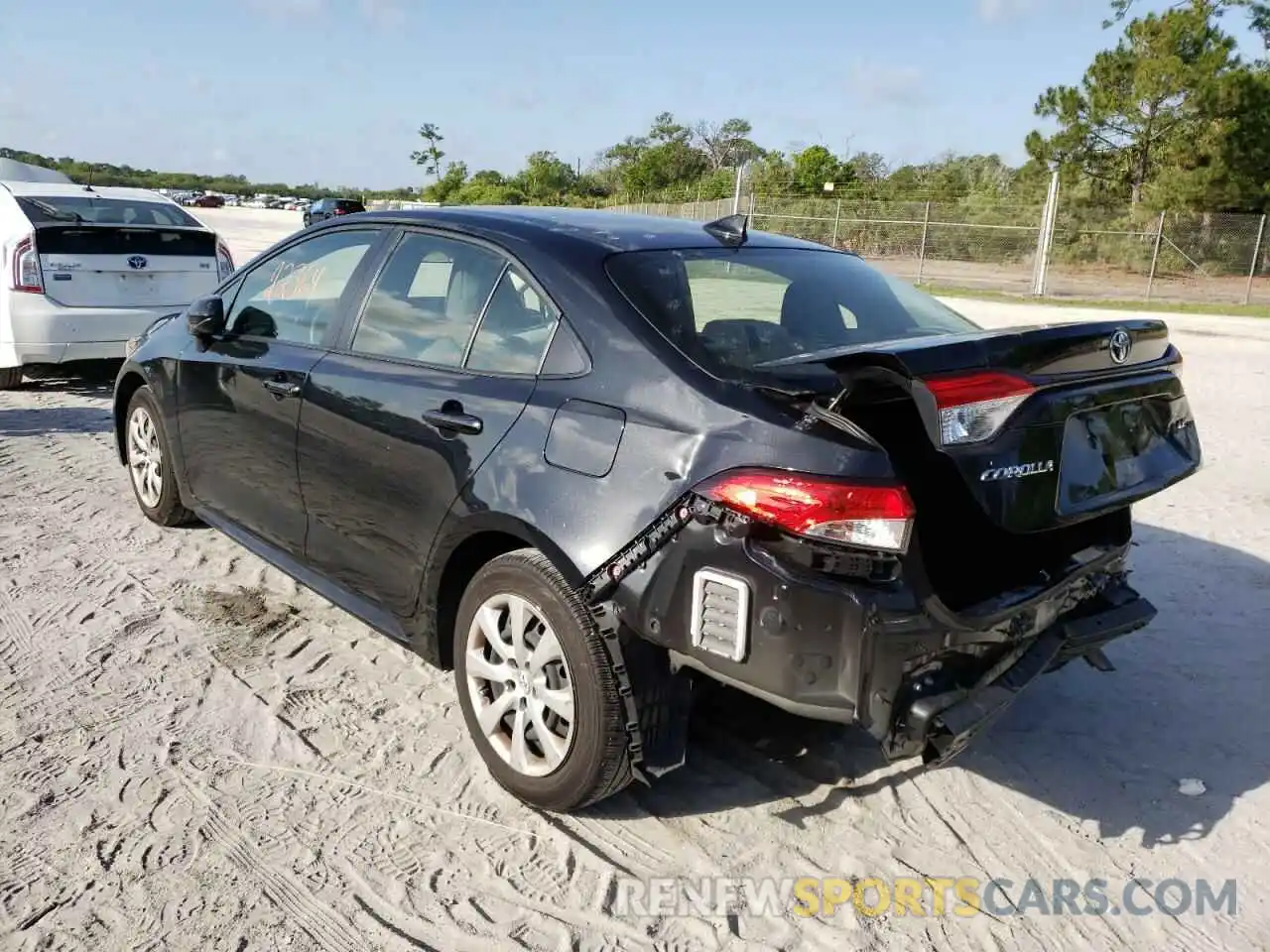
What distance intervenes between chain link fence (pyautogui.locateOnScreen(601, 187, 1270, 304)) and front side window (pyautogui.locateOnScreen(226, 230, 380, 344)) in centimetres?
2491

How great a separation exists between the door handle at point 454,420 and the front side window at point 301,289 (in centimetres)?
94

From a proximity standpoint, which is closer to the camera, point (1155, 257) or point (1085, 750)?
point (1085, 750)

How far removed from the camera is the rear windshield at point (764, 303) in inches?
114

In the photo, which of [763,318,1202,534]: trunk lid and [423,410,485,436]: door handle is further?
[423,410,485,436]: door handle

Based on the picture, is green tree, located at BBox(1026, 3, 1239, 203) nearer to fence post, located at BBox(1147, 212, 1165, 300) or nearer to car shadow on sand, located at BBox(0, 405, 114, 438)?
fence post, located at BBox(1147, 212, 1165, 300)

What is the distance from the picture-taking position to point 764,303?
3480 millimetres

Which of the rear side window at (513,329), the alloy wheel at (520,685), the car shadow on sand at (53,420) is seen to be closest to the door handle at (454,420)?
the rear side window at (513,329)

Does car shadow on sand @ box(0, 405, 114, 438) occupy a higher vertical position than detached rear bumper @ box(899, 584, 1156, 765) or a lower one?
lower

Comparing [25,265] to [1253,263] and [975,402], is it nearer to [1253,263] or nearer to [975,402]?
[975,402]

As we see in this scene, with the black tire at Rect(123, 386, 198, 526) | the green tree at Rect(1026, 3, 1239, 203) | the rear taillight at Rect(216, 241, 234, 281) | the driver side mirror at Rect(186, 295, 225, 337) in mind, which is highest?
the green tree at Rect(1026, 3, 1239, 203)

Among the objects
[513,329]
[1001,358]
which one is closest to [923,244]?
[513,329]

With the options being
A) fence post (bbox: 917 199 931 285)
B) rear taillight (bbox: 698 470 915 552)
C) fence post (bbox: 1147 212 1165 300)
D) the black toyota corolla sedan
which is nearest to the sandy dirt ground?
the black toyota corolla sedan

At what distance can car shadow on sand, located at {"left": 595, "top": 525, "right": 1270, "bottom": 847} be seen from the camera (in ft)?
10.2

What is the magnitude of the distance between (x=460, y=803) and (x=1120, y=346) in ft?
7.93
